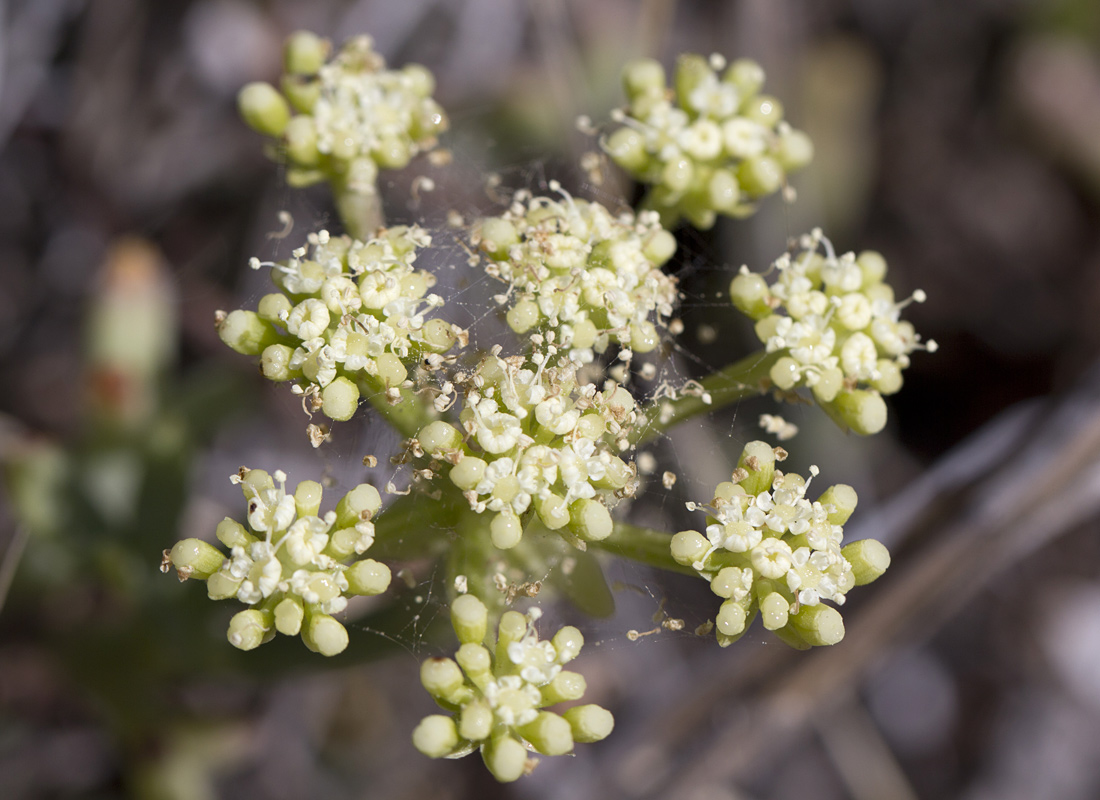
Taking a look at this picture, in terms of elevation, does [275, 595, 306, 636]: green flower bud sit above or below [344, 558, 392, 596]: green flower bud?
below

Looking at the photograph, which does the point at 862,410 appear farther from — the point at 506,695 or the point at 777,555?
the point at 506,695

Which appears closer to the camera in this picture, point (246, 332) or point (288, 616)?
point (288, 616)

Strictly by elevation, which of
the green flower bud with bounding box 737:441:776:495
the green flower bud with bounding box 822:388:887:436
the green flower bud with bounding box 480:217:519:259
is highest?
the green flower bud with bounding box 822:388:887:436

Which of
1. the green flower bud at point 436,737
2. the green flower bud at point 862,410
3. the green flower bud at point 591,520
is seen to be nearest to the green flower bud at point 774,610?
the green flower bud at point 591,520

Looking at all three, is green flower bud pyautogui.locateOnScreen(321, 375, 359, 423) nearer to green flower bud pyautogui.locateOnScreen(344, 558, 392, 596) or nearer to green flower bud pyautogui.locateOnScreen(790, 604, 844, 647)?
green flower bud pyautogui.locateOnScreen(344, 558, 392, 596)

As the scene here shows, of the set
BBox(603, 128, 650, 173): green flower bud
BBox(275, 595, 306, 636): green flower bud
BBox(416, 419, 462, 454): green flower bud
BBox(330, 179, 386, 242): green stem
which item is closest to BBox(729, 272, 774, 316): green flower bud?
BBox(603, 128, 650, 173): green flower bud

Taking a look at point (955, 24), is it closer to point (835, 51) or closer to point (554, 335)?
point (835, 51)

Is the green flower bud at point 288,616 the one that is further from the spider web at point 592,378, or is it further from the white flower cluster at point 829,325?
the white flower cluster at point 829,325

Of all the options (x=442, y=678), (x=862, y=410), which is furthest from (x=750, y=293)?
(x=442, y=678)
